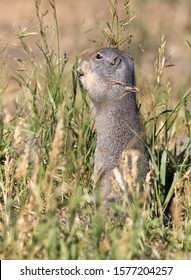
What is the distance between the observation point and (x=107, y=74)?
6.20 metres

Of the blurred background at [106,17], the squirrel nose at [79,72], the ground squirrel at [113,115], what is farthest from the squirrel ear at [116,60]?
the blurred background at [106,17]

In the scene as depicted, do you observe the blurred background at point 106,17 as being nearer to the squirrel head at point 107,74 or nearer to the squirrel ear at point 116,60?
the squirrel head at point 107,74

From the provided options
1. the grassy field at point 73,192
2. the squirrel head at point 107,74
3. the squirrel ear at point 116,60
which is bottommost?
the grassy field at point 73,192

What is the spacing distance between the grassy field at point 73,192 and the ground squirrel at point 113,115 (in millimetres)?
114

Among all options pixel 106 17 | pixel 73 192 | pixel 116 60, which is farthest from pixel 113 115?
pixel 106 17

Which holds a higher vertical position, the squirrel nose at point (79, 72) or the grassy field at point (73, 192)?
the squirrel nose at point (79, 72)

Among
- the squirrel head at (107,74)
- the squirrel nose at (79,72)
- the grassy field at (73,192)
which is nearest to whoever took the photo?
the grassy field at (73,192)

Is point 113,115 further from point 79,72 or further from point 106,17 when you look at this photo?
point 106,17

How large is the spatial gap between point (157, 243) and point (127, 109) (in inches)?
50.0

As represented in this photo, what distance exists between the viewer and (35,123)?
19.4 ft

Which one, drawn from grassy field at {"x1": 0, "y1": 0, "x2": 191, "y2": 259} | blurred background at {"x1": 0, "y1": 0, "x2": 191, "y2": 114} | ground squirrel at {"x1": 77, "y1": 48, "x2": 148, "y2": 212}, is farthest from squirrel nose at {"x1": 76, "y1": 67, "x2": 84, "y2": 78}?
blurred background at {"x1": 0, "y1": 0, "x2": 191, "y2": 114}

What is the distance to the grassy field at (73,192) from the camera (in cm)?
409

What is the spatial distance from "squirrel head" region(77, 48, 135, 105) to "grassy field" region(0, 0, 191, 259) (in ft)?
0.52
